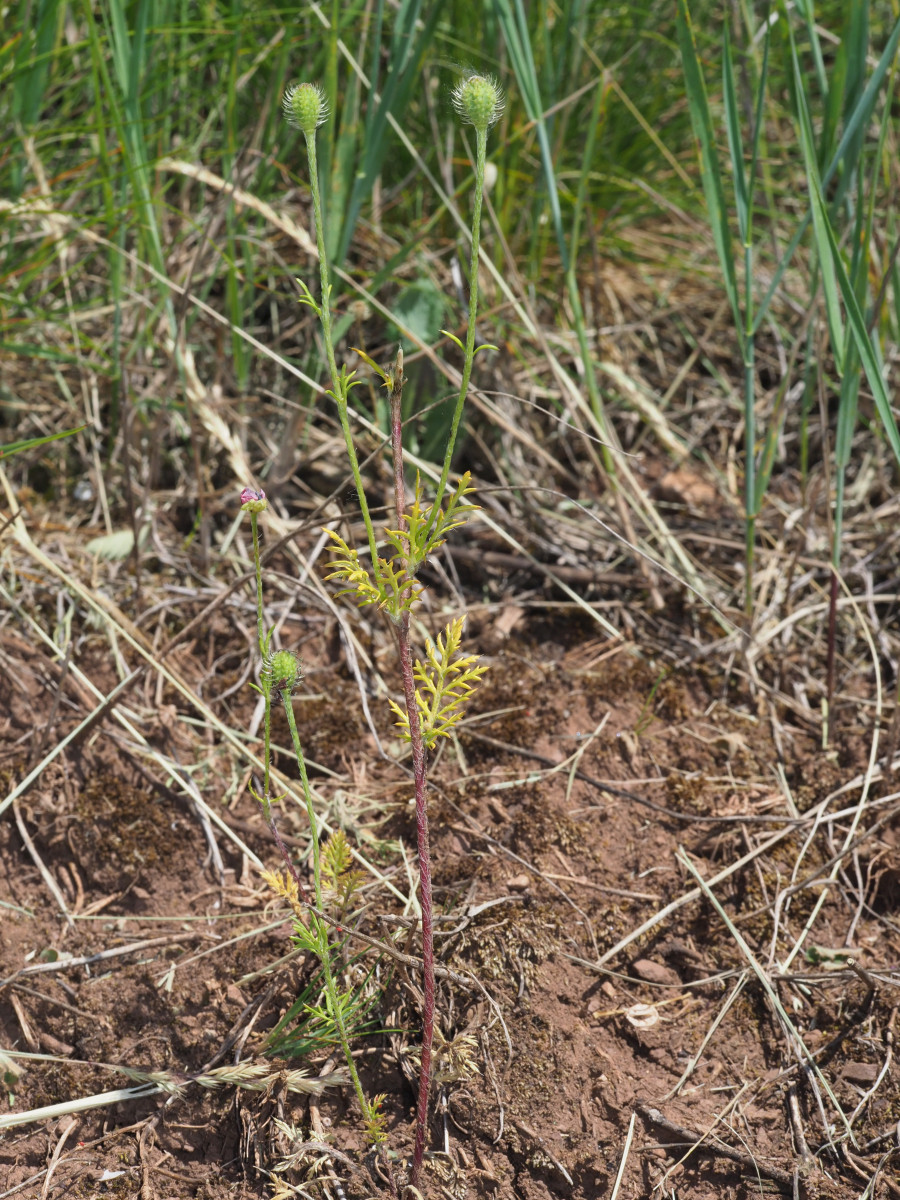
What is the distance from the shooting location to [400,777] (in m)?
1.60

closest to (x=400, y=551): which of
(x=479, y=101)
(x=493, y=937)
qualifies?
(x=479, y=101)

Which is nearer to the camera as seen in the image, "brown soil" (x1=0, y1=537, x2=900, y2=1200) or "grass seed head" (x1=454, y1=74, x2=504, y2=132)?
"grass seed head" (x1=454, y1=74, x2=504, y2=132)

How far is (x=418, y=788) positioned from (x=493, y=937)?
45 centimetres

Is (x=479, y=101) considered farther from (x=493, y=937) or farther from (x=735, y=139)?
(x=493, y=937)

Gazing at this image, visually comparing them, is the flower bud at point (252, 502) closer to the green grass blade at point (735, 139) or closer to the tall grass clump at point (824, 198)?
the tall grass clump at point (824, 198)

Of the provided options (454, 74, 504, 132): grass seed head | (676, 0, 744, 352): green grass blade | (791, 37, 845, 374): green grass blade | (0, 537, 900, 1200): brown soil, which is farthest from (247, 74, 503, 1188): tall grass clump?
(676, 0, 744, 352): green grass blade

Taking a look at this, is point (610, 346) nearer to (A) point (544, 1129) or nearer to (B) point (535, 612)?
(B) point (535, 612)

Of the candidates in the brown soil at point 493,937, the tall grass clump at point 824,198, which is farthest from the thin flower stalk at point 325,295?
the tall grass clump at point 824,198

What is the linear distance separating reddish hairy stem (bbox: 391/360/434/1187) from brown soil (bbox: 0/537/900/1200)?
0.12 meters

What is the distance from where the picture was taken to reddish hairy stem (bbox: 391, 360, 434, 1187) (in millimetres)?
919

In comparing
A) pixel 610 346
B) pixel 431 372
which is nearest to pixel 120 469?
pixel 431 372

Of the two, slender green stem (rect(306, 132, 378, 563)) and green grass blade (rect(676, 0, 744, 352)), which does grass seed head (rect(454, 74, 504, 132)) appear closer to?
slender green stem (rect(306, 132, 378, 563))

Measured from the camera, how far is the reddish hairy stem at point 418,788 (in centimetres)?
92

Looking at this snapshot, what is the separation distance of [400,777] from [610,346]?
1176 mm
